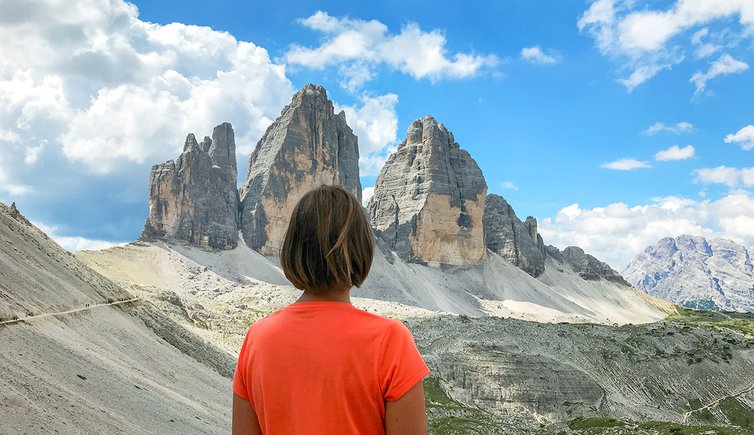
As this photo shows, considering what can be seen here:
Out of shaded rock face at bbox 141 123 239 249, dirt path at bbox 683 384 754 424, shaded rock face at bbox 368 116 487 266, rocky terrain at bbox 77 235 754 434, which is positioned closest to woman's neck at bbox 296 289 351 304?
rocky terrain at bbox 77 235 754 434

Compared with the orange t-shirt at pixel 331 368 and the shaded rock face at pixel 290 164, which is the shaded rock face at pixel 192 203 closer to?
the shaded rock face at pixel 290 164

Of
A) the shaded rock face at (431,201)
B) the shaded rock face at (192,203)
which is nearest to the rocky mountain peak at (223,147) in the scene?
the shaded rock face at (192,203)

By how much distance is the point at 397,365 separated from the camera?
3.15 meters

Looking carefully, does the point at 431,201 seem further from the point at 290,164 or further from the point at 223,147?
the point at 223,147

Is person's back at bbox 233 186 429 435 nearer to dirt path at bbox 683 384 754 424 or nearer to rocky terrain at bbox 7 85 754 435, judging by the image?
rocky terrain at bbox 7 85 754 435

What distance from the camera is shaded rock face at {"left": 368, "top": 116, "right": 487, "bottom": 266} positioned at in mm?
157625

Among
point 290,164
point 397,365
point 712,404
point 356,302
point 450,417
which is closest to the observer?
point 397,365

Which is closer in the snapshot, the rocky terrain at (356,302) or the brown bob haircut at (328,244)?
the brown bob haircut at (328,244)

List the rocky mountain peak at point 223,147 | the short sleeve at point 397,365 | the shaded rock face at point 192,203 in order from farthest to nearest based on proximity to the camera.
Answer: the rocky mountain peak at point 223,147 → the shaded rock face at point 192,203 → the short sleeve at point 397,365

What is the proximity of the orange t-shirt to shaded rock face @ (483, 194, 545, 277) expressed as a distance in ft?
552

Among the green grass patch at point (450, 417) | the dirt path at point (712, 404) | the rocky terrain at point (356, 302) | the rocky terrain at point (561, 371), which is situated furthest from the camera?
the dirt path at point (712, 404)

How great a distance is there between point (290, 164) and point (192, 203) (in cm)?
2501

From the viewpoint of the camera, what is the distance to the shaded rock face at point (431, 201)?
15762cm

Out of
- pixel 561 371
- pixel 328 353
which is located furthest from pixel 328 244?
pixel 561 371
